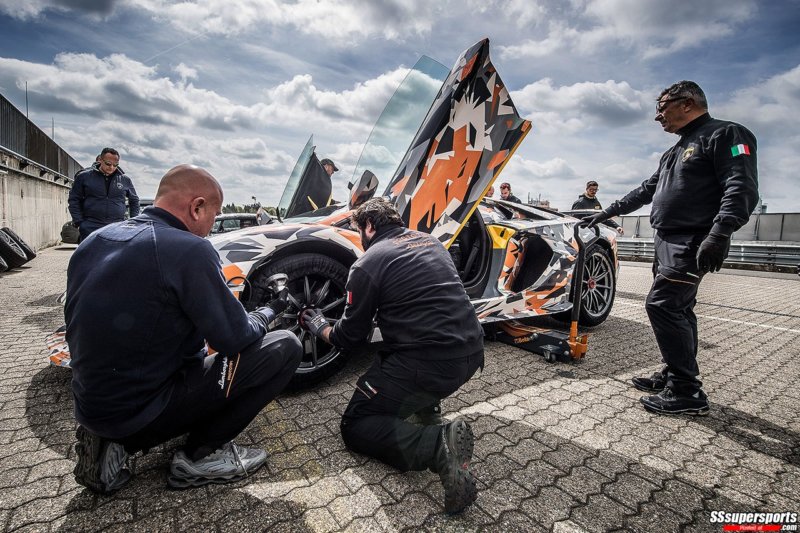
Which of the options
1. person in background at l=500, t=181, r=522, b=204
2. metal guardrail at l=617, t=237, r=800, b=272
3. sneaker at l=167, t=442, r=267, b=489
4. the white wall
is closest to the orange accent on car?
sneaker at l=167, t=442, r=267, b=489

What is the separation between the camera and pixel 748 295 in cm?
739

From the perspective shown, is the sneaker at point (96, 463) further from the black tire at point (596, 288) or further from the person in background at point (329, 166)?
the black tire at point (596, 288)

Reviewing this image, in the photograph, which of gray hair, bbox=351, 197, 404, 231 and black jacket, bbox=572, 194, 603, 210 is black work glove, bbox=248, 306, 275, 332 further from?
black jacket, bbox=572, 194, 603, 210

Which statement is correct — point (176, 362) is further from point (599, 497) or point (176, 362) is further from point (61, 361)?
point (599, 497)

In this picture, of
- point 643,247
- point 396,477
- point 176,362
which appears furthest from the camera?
point 643,247

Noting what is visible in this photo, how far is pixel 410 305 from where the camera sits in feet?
6.66

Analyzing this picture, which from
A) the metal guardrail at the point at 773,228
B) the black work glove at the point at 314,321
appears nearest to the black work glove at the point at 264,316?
the black work glove at the point at 314,321

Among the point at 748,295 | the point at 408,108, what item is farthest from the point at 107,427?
the point at 748,295

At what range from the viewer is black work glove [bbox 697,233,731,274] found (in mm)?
2311

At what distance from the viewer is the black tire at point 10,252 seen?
785 centimetres

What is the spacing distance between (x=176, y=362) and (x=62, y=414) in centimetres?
124

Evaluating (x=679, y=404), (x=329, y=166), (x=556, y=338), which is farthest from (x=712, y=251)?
(x=329, y=166)

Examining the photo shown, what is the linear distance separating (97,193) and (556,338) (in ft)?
17.6

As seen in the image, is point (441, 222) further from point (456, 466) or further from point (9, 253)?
point (9, 253)
